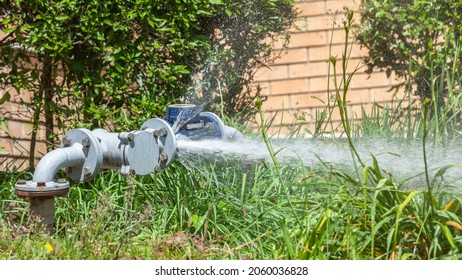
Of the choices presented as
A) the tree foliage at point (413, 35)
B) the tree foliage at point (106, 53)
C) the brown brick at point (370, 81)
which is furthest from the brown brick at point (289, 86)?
the tree foliage at point (106, 53)

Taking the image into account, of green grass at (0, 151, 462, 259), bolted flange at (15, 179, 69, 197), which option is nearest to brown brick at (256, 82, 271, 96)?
green grass at (0, 151, 462, 259)

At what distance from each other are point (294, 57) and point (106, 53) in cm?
215

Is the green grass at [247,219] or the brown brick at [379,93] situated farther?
the brown brick at [379,93]

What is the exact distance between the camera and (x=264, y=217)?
11.8 feet

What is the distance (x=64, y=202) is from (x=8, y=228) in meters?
0.57

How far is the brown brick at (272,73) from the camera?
584 cm

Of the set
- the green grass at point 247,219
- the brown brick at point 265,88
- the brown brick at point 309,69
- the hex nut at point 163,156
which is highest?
the brown brick at point 309,69

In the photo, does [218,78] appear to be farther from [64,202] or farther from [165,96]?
[64,202]

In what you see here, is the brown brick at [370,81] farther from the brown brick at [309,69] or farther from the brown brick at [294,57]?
the brown brick at [294,57]

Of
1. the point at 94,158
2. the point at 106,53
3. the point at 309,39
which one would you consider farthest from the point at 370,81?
the point at 94,158

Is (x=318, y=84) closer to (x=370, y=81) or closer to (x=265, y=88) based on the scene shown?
(x=370, y=81)

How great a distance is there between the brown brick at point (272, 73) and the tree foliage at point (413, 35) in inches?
26.0

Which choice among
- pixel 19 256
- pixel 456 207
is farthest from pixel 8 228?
pixel 456 207

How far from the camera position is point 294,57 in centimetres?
622
